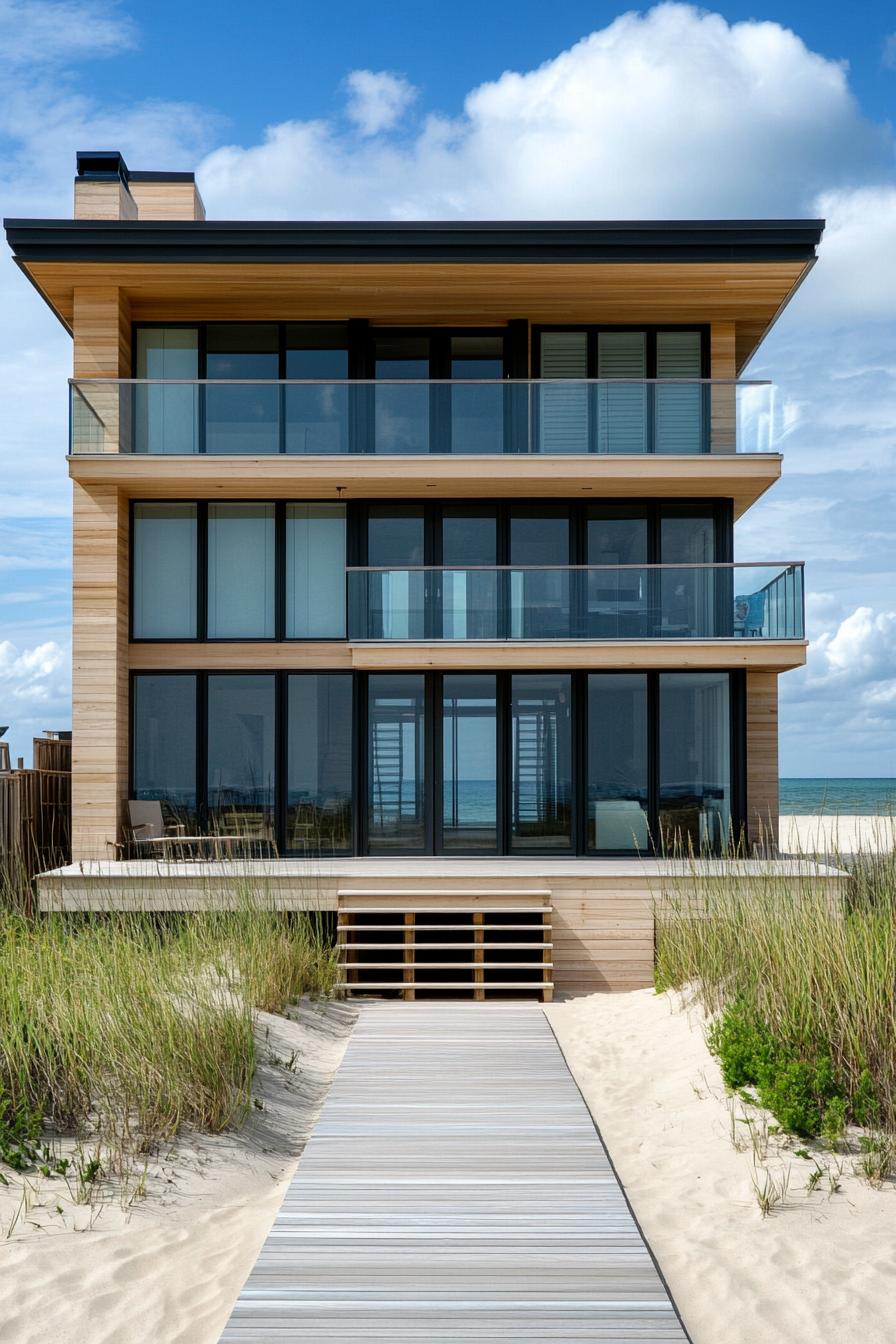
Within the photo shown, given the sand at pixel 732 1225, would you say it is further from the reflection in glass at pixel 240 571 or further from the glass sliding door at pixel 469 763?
the reflection in glass at pixel 240 571

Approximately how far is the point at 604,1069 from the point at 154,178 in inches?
600

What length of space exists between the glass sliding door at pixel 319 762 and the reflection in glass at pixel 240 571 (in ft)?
3.23

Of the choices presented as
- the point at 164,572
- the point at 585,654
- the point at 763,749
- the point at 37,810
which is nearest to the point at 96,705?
the point at 37,810

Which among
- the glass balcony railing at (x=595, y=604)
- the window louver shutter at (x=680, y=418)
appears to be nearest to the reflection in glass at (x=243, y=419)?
the glass balcony railing at (x=595, y=604)

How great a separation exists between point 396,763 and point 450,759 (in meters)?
0.71

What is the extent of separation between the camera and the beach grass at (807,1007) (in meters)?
6.17

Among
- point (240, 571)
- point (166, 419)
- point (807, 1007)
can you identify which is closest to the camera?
point (807, 1007)

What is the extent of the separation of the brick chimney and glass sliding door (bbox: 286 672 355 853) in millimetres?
6995

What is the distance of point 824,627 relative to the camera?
47.4ft

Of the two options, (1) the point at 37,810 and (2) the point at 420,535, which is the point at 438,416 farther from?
(1) the point at 37,810

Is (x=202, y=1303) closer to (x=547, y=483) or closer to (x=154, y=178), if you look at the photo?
(x=547, y=483)

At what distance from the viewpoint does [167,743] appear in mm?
15102

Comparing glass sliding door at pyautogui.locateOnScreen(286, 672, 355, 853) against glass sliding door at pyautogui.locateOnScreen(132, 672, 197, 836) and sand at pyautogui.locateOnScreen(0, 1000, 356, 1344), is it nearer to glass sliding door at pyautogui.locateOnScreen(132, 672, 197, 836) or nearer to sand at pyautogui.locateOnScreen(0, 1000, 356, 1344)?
glass sliding door at pyautogui.locateOnScreen(132, 672, 197, 836)

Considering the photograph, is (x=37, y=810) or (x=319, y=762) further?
(x=319, y=762)
